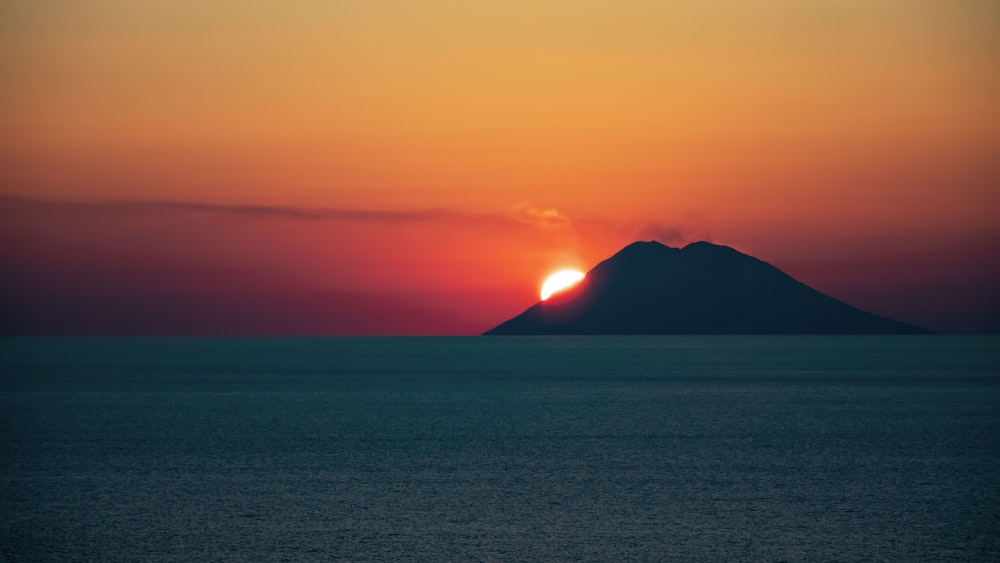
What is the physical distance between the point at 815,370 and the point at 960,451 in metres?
98.9

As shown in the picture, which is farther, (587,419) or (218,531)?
(587,419)

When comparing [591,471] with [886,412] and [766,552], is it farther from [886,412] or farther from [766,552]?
[886,412]

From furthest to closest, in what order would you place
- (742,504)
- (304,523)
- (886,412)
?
(886,412) → (742,504) → (304,523)

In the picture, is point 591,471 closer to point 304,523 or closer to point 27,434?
point 304,523

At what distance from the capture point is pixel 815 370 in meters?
145

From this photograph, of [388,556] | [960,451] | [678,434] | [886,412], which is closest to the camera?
[388,556]

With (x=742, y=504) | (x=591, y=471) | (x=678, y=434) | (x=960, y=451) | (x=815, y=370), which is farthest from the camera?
(x=815, y=370)

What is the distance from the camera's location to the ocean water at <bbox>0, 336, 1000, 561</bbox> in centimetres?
2750

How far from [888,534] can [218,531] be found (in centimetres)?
1689

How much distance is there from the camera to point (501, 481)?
37.8 m

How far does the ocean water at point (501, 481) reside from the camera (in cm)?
2750

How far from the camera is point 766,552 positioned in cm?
2642

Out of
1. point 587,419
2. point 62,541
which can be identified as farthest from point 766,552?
point 587,419

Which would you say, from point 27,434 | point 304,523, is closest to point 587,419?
point 27,434
